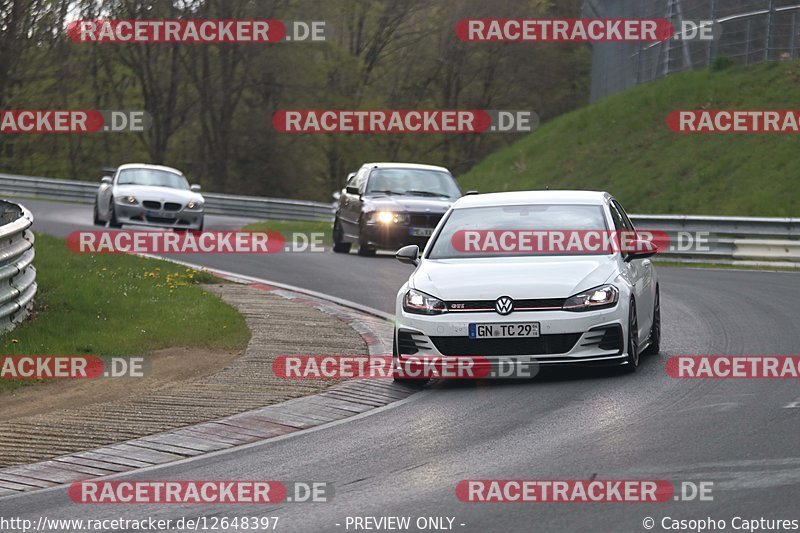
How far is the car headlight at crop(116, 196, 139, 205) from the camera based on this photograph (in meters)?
29.3

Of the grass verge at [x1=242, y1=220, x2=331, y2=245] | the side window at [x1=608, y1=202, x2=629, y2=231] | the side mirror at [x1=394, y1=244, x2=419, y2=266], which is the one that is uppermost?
the side window at [x1=608, y1=202, x2=629, y2=231]

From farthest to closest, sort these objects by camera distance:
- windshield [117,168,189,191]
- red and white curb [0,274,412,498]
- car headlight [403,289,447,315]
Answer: windshield [117,168,189,191], car headlight [403,289,447,315], red and white curb [0,274,412,498]

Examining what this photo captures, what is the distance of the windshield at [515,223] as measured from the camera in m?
12.4

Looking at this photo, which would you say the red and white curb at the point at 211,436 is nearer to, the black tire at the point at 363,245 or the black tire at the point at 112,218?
the black tire at the point at 363,245

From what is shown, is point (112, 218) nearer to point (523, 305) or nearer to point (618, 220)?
point (618, 220)

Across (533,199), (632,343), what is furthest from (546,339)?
(533,199)

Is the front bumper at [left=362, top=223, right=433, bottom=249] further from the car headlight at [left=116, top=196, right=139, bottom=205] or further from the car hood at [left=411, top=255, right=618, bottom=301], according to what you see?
the car hood at [left=411, top=255, right=618, bottom=301]

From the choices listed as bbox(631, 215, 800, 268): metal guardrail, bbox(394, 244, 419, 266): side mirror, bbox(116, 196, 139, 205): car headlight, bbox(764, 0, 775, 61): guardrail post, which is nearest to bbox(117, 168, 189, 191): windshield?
bbox(116, 196, 139, 205): car headlight

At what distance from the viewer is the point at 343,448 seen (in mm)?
9016

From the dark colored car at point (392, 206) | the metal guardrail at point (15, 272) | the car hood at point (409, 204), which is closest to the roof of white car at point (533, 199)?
the metal guardrail at point (15, 272)

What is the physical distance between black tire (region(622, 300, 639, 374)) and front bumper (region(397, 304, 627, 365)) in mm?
152

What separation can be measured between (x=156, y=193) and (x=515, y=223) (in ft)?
59.1

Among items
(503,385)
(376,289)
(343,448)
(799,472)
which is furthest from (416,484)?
(376,289)

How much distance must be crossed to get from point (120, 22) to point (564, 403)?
47.1 meters
